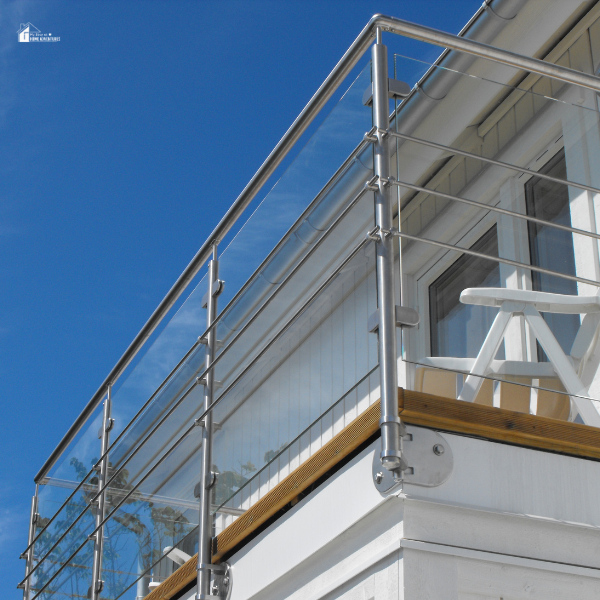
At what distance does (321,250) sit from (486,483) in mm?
1006

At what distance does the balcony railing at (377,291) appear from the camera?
97.6 inches

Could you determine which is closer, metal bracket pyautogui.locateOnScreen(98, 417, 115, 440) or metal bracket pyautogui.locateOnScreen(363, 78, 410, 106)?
metal bracket pyautogui.locateOnScreen(363, 78, 410, 106)

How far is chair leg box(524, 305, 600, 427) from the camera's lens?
99.5 inches

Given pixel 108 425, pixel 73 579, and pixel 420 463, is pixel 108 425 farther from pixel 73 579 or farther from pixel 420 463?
pixel 420 463

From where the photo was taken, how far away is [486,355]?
2496 mm

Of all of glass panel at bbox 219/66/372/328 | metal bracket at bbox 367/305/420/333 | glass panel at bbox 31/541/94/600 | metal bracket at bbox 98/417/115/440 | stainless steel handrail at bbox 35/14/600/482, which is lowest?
glass panel at bbox 31/541/94/600

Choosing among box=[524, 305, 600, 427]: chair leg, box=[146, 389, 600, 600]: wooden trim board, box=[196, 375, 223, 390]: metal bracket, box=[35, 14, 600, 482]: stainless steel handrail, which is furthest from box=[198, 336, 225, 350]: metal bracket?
box=[524, 305, 600, 427]: chair leg

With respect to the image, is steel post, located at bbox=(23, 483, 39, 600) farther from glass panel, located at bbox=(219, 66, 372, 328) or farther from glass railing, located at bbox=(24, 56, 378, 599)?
glass panel, located at bbox=(219, 66, 372, 328)

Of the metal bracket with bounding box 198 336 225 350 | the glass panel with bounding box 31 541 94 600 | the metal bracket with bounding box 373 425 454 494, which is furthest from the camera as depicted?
the glass panel with bounding box 31 541 94 600

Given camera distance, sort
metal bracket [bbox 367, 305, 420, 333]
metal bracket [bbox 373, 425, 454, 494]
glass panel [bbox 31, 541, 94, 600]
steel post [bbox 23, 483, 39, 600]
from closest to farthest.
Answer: metal bracket [bbox 373, 425, 454, 494] < metal bracket [bbox 367, 305, 420, 333] < glass panel [bbox 31, 541, 94, 600] < steel post [bbox 23, 483, 39, 600]

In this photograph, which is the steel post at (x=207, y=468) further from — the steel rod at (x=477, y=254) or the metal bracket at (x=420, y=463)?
the steel rod at (x=477, y=254)

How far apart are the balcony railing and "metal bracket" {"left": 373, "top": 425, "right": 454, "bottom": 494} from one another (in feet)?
0.15

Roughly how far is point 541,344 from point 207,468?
1.24 m

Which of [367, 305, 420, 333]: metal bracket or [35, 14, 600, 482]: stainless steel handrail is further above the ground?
[35, 14, 600, 482]: stainless steel handrail
